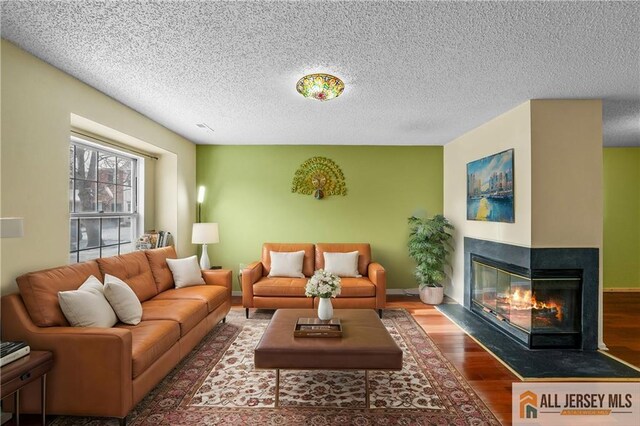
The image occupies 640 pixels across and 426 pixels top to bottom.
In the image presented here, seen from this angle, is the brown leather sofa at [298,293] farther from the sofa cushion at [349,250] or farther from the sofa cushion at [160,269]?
the sofa cushion at [160,269]

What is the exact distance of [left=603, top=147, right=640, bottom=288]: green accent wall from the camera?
534 cm

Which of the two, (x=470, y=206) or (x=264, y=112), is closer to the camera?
(x=264, y=112)

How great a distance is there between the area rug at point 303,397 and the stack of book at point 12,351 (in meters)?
0.57

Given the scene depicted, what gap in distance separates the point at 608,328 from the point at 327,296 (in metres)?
3.57

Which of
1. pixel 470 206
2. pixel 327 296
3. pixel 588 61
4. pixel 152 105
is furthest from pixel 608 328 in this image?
pixel 152 105

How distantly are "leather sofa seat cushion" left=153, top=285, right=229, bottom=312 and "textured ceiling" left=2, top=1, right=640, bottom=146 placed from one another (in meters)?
2.07

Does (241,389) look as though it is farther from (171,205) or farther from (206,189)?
(206,189)

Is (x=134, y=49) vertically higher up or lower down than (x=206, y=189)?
higher up

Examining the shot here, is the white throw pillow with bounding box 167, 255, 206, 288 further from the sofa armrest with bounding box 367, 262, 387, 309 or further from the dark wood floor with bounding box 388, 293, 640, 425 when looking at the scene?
the dark wood floor with bounding box 388, 293, 640, 425

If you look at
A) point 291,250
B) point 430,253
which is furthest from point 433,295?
point 291,250

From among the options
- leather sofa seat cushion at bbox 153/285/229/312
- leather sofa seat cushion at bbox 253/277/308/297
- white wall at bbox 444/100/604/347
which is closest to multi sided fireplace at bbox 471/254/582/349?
white wall at bbox 444/100/604/347

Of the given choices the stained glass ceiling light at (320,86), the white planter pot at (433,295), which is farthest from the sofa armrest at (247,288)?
the white planter pot at (433,295)

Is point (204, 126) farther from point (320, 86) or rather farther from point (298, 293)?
point (298, 293)

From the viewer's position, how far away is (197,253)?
17.1 feet
